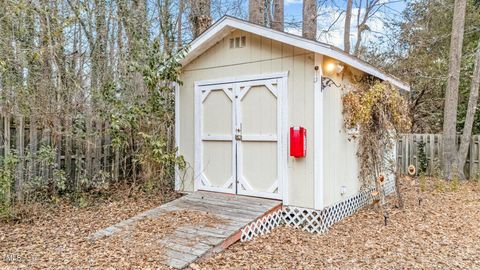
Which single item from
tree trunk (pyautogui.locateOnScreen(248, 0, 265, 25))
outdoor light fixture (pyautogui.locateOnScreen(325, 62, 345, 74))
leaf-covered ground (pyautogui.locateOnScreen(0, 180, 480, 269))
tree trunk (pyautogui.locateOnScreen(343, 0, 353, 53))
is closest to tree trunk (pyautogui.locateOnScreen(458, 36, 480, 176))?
leaf-covered ground (pyautogui.locateOnScreen(0, 180, 480, 269))

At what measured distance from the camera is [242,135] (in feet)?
18.0

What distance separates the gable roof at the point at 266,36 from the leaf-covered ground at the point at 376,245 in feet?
8.25

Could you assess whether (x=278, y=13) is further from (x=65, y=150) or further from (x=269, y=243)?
(x=269, y=243)

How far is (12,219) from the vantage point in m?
4.95

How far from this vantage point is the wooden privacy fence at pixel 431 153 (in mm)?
8797

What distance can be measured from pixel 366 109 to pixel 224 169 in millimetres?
2621

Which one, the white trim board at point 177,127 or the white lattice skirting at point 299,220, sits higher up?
the white trim board at point 177,127

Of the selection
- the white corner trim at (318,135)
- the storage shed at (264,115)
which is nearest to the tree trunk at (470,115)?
the storage shed at (264,115)

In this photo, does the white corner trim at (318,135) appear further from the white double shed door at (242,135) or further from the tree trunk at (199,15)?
the tree trunk at (199,15)

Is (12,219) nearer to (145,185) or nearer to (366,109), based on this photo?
(145,185)

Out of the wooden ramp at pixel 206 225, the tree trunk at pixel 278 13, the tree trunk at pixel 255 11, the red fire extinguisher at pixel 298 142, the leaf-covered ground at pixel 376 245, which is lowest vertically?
the leaf-covered ground at pixel 376 245

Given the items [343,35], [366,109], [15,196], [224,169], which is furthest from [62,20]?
[343,35]

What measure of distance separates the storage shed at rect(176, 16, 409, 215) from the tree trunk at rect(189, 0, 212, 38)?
2096mm

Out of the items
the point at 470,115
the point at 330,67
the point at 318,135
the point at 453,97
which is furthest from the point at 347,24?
the point at 318,135
